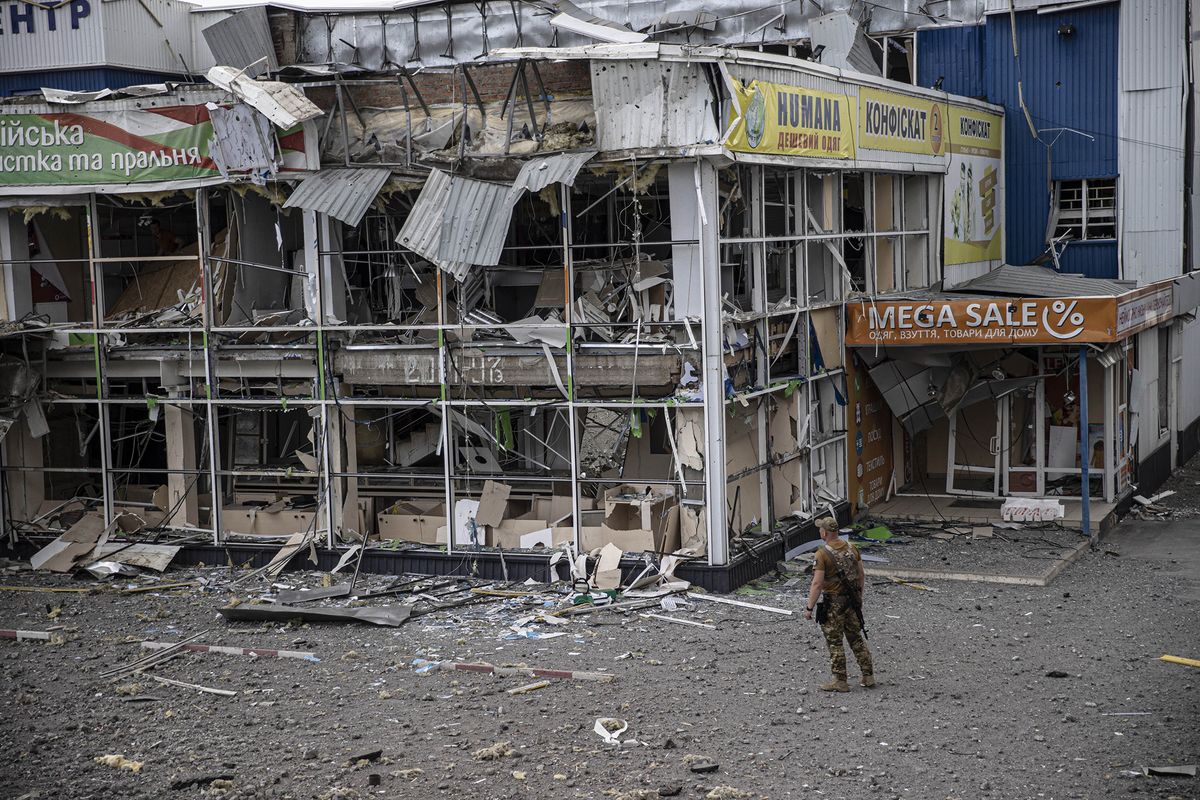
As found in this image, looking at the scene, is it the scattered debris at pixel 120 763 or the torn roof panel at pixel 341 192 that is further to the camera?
the torn roof panel at pixel 341 192

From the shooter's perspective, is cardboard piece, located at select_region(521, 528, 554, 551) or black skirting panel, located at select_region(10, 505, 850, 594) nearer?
black skirting panel, located at select_region(10, 505, 850, 594)

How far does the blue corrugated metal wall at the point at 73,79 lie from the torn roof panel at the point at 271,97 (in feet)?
37.3

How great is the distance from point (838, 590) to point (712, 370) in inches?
178

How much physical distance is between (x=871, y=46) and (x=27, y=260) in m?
14.9

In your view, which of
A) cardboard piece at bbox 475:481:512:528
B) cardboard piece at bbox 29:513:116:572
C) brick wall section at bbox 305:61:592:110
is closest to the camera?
brick wall section at bbox 305:61:592:110

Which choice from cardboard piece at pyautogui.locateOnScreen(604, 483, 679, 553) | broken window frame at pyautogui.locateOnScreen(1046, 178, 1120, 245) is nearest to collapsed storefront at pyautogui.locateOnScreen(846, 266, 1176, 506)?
broken window frame at pyautogui.locateOnScreen(1046, 178, 1120, 245)

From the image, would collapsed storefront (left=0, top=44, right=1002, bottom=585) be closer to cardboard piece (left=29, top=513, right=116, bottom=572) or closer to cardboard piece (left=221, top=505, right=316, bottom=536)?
cardboard piece (left=221, top=505, right=316, bottom=536)

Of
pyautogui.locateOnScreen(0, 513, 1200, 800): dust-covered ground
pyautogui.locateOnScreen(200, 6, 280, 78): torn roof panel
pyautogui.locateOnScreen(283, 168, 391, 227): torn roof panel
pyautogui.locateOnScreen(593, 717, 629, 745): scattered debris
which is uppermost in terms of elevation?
pyautogui.locateOnScreen(200, 6, 280, 78): torn roof panel

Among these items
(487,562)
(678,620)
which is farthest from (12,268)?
(678,620)

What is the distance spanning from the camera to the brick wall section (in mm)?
16281

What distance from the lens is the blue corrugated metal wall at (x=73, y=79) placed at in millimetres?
27188

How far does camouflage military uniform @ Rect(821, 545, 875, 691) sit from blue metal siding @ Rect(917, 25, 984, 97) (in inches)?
592

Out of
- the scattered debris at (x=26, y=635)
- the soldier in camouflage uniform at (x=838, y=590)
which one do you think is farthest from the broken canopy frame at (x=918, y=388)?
the scattered debris at (x=26, y=635)

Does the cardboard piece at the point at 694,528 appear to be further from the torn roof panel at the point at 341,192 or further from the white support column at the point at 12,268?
the white support column at the point at 12,268
